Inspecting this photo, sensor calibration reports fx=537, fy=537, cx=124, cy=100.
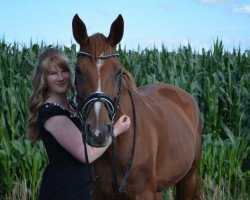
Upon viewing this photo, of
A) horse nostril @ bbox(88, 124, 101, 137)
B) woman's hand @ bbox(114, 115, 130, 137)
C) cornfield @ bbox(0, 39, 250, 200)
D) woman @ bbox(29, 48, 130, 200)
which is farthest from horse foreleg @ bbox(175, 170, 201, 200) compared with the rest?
horse nostril @ bbox(88, 124, 101, 137)

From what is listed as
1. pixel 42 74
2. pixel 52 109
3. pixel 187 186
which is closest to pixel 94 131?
pixel 52 109

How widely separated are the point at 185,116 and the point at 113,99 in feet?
7.49

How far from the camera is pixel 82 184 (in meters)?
3.31

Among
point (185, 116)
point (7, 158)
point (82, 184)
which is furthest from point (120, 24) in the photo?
point (7, 158)

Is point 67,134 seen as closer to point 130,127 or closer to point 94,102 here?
point 94,102

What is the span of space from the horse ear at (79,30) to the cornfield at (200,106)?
331 cm

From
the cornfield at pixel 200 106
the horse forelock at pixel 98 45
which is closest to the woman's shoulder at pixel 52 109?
the horse forelock at pixel 98 45

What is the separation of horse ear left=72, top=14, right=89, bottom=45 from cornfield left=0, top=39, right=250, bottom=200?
10.9 ft

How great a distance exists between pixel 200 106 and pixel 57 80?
528cm

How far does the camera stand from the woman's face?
3.27 m

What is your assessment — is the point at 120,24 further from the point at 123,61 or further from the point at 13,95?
the point at 123,61

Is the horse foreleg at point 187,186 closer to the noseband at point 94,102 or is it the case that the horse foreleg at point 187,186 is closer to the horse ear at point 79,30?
the noseband at point 94,102

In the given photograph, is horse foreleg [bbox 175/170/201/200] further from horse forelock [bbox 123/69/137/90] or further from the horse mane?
the horse mane

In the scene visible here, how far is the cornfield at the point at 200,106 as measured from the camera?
→ 6.62 m
